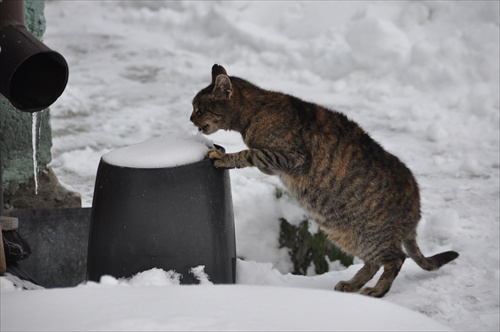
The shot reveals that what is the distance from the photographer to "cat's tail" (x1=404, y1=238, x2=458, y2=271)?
453cm

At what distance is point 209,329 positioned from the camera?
6.26 feet

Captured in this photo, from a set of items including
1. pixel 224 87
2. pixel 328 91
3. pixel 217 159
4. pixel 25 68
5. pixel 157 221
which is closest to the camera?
pixel 157 221

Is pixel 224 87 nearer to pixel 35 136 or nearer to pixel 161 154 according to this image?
pixel 161 154


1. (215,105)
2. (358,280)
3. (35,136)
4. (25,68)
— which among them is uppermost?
(25,68)

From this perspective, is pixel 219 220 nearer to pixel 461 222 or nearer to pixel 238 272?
pixel 238 272

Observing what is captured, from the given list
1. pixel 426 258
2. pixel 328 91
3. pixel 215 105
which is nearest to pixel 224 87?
pixel 215 105

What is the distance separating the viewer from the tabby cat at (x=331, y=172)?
14.2 feet

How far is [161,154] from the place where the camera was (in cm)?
379

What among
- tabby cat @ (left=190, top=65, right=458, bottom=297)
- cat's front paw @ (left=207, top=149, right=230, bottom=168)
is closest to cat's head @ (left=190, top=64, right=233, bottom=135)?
tabby cat @ (left=190, top=65, right=458, bottom=297)

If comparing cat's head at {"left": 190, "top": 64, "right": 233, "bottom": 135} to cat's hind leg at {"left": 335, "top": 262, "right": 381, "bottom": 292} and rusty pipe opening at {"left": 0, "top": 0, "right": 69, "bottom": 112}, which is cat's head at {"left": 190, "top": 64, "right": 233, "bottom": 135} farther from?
cat's hind leg at {"left": 335, "top": 262, "right": 381, "bottom": 292}

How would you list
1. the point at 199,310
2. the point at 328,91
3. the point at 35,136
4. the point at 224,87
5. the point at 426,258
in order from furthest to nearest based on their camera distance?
1. the point at 328,91
2. the point at 35,136
3. the point at 426,258
4. the point at 224,87
5. the point at 199,310

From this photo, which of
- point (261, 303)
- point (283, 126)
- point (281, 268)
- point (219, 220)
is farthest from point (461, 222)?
point (261, 303)

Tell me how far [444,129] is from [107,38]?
14.6 ft

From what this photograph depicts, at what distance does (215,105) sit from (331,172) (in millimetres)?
682
